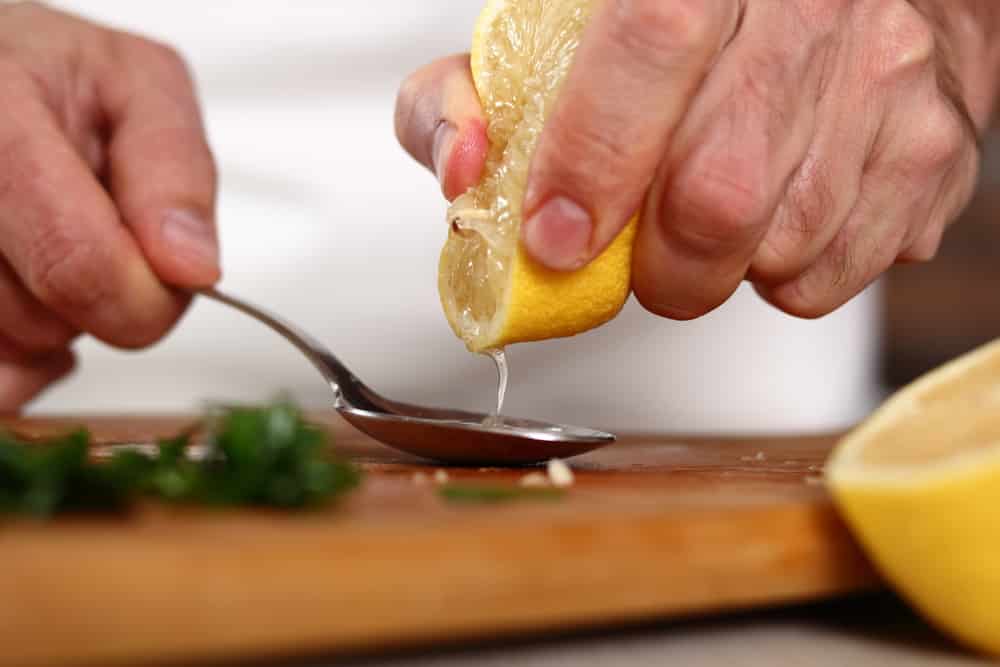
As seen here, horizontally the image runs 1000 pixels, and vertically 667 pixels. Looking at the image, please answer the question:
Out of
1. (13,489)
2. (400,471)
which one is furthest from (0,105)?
(13,489)

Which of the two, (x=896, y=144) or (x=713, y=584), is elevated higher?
(x=896, y=144)

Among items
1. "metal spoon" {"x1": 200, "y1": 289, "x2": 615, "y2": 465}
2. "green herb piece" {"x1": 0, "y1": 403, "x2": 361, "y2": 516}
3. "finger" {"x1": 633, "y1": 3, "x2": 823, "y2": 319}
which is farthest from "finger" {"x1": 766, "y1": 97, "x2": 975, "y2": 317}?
"green herb piece" {"x1": 0, "y1": 403, "x2": 361, "y2": 516}

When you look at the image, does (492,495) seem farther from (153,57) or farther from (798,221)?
(153,57)

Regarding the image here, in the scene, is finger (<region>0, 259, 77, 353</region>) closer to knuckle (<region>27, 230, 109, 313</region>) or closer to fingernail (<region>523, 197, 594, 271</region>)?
knuckle (<region>27, 230, 109, 313</region>)

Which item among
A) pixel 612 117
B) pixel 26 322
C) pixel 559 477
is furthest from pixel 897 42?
pixel 26 322

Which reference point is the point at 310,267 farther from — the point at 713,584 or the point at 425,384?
the point at 713,584

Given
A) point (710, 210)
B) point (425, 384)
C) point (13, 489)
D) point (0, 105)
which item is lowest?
point (425, 384)
